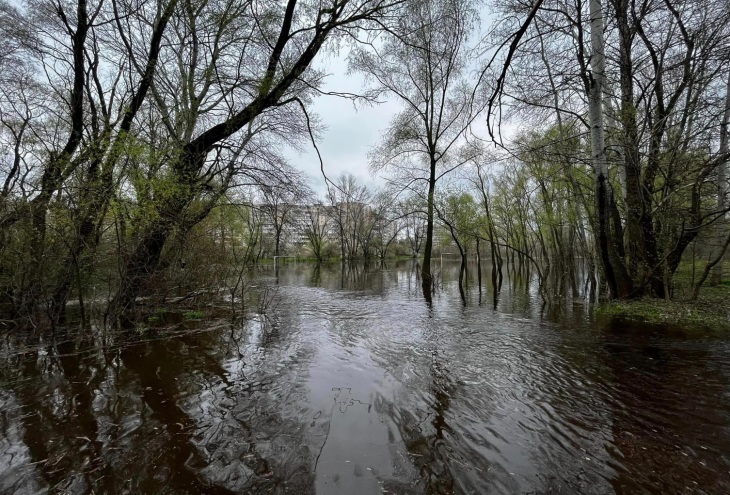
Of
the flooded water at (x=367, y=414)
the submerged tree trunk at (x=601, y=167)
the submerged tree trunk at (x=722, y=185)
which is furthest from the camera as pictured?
the submerged tree trunk at (x=601, y=167)

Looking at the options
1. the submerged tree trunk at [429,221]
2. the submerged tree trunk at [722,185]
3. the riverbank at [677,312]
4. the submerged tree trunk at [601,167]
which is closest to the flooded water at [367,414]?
the riverbank at [677,312]

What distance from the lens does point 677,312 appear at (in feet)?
24.7

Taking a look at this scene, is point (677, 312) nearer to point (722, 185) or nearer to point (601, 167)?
point (601, 167)

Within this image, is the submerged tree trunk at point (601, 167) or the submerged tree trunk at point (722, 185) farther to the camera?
the submerged tree trunk at point (601, 167)

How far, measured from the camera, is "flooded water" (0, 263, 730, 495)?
8.35ft

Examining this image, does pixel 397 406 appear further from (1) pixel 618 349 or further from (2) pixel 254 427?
(1) pixel 618 349

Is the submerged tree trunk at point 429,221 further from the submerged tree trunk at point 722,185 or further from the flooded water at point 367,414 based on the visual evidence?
the flooded water at point 367,414

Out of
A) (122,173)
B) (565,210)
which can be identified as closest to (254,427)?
(122,173)

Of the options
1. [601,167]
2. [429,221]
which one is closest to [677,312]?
[601,167]

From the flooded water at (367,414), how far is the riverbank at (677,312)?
95 centimetres

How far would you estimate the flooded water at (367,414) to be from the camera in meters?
2.54

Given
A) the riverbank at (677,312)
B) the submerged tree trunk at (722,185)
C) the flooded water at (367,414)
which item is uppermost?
the submerged tree trunk at (722,185)

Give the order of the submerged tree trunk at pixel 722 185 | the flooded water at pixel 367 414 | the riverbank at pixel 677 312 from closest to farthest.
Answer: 1. the flooded water at pixel 367 414
2. the submerged tree trunk at pixel 722 185
3. the riverbank at pixel 677 312

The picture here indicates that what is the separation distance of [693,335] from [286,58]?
33.8ft
